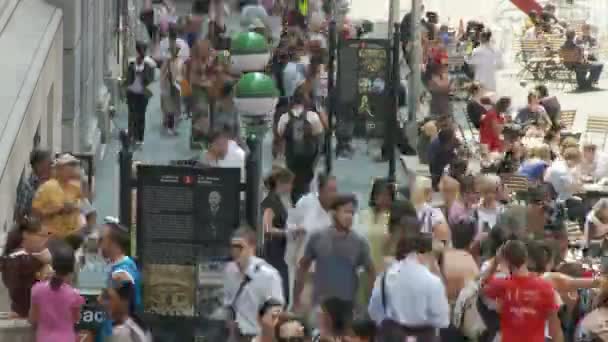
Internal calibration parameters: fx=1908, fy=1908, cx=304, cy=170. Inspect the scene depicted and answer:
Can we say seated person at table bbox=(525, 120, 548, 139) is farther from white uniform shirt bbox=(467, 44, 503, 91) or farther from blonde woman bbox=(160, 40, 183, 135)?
white uniform shirt bbox=(467, 44, 503, 91)

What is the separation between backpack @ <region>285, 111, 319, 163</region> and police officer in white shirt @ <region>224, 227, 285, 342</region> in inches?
317

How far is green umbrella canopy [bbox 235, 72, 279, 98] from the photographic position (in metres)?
18.4

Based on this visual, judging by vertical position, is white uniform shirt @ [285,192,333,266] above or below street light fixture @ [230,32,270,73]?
below

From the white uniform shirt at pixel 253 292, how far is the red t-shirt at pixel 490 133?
13877mm

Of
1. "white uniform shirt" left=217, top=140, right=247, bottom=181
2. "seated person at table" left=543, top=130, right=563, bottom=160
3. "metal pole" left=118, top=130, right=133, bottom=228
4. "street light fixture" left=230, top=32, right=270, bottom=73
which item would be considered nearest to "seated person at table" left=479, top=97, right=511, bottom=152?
"seated person at table" left=543, top=130, right=563, bottom=160

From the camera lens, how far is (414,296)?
13.8 meters

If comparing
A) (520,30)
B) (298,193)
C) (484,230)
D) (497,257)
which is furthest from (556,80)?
(497,257)

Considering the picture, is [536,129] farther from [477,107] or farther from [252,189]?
[252,189]

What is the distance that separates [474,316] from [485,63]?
70.6 feet

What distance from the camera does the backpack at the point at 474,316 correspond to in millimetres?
14023

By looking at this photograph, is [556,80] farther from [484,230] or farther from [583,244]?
[484,230]

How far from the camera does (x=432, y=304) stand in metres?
13.7

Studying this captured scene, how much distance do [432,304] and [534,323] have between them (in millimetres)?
741

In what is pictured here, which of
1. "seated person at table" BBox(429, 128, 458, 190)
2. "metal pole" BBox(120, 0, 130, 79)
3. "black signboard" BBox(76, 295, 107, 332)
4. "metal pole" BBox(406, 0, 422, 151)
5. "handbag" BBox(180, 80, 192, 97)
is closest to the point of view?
"black signboard" BBox(76, 295, 107, 332)
